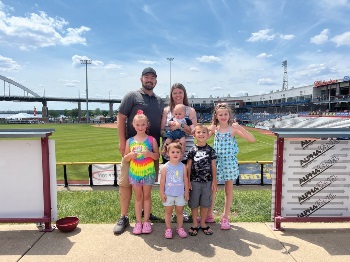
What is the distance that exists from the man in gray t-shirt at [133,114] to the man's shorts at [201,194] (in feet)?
2.70

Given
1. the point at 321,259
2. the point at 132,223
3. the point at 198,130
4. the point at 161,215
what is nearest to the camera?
the point at 321,259

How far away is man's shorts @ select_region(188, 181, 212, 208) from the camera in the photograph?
3738 millimetres

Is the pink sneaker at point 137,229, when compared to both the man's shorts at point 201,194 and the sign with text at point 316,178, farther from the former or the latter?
the sign with text at point 316,178

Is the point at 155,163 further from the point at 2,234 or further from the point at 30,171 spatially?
the point at 2,234

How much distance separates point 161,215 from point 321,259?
2.46 meters

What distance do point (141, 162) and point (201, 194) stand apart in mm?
950

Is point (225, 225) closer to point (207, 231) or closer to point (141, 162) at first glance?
point (207, 231)

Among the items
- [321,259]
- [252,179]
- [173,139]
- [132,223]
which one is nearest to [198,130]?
[173,139]

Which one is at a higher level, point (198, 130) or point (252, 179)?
point (198, 130)

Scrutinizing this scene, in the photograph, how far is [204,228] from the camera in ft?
12.4

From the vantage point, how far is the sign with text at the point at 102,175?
9.85 metres

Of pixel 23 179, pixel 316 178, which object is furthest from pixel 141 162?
pixel 316 178

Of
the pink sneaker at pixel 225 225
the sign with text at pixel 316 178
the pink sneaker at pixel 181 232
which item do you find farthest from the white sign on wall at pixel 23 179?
the sign with text at pixel 316 178

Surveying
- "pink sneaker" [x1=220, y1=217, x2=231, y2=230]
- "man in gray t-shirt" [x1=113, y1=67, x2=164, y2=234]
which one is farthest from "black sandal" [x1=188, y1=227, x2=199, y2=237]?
"man in gray t-shirt" [x1=113, y1=67, x2=164, y2=234]
